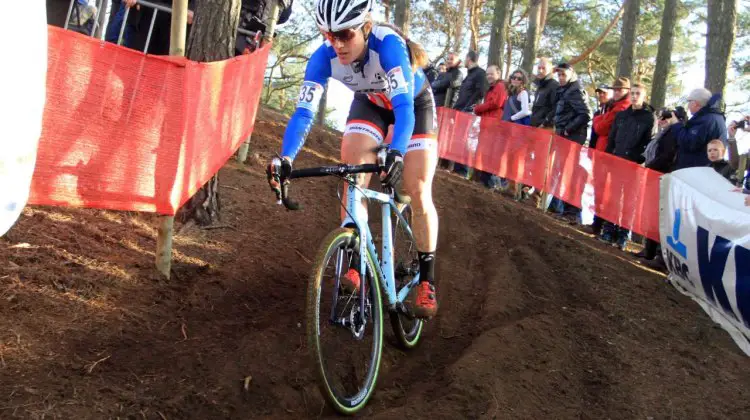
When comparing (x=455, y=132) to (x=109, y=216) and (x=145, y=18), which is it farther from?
(x=109, y=216)

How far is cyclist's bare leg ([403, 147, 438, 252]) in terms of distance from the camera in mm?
4750

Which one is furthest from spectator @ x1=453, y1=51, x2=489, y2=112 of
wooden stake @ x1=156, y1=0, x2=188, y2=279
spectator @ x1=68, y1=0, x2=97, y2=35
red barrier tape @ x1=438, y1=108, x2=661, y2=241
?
wooden stake @ x1=156, y1=0, x2=188, y2=279

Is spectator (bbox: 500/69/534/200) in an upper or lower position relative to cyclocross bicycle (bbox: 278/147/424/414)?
upper

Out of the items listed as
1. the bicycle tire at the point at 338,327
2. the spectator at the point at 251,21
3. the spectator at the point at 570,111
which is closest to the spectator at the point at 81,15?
the spectator at the point at 251,21

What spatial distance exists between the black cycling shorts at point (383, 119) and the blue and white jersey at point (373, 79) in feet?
0.70

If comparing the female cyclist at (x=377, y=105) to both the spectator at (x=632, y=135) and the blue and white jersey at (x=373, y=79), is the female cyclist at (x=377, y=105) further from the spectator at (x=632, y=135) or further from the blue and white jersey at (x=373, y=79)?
the spectator at (x=632, y=135)

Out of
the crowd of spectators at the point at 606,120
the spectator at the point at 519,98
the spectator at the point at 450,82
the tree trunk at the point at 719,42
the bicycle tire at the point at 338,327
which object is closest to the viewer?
the bicycle tire at the point at 338,327

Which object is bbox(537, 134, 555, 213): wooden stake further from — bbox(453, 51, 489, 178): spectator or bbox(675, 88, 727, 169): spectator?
bbox(675, 88, 727, 169): spectator

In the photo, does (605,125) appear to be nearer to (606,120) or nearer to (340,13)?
(606,120)

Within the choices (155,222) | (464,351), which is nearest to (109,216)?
(155,222)

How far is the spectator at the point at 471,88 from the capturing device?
1232 centimetres

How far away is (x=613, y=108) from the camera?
408 inches

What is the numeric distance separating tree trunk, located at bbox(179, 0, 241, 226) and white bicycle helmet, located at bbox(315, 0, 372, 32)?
2254 millimetres

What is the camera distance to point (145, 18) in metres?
6.98
